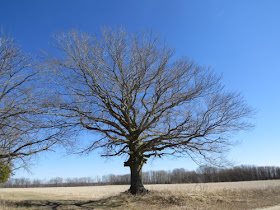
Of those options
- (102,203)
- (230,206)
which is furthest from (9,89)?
(230,206)

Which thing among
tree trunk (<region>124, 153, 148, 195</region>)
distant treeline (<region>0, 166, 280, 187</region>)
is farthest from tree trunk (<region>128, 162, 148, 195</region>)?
distant treeline (<region>0, 166, 280, 187</region>)

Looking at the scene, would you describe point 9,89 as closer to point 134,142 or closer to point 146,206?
point 134,142

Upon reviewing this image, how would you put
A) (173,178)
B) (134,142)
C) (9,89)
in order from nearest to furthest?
1. (9,89)
2. (134,142)
3. (173,178)

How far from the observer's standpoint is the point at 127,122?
14.6m

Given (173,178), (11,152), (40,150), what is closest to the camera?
(11,152)

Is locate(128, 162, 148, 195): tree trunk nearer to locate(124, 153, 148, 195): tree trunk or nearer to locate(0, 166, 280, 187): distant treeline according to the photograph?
locate(124, 153, 148, 195): tree trunk

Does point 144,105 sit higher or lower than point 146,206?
higher

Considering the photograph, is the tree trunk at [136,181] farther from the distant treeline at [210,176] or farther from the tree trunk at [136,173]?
the distant treeline at [210,176]

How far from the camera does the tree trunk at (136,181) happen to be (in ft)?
45.4

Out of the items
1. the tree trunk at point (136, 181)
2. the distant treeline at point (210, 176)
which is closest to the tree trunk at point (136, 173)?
the tree trunk at point (136, 181)

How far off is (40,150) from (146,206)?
6.71 metres

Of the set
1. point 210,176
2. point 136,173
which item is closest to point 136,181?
point 136,173

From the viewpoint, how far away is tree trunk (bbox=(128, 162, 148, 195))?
45.4 ft

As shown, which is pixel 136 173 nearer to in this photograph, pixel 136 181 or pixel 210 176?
pixel 136 181
